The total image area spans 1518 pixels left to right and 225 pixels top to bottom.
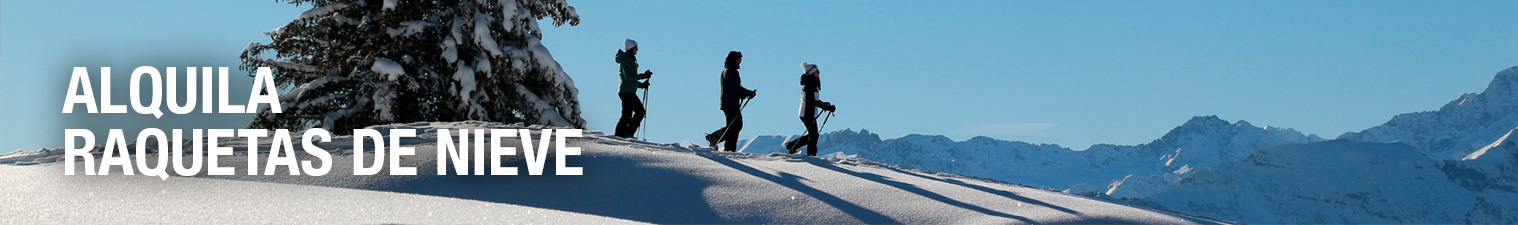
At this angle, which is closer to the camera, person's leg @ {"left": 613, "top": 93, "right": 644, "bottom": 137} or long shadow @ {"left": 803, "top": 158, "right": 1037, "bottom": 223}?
long shadow @ {"left": 803, "top": 158, "right": 1037, "bottom": 223}

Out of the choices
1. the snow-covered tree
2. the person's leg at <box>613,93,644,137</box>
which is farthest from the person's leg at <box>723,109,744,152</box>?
the snow-covered tree

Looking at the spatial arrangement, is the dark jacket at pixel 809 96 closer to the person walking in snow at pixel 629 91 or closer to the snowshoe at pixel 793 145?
the snowshoe at pixel 793 145

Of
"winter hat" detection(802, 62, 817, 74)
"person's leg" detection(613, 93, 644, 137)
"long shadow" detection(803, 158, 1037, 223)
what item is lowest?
"long shadow" detection(803, 158, 1037, 223)

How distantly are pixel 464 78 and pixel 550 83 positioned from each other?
5.88 ft

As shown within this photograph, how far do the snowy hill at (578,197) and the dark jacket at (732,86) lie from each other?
2.42 m

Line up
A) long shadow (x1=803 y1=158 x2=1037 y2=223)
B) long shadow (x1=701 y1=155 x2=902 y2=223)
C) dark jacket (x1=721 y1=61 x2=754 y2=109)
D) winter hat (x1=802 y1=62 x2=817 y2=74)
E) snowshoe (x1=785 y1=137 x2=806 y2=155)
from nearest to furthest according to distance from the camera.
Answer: long shadow (x1=701 y1=155 x2=902 y2=223) → long shadow (x1=803 y1=158 x2=1037 y2=223) → dark jacket (x1=721 y1=61 x2=754 y2=109) → winter hat (x1=802 y1=62 x2=817 y2=74) → snowshoe (x1=785 y1=137 x2=806 y2=155)

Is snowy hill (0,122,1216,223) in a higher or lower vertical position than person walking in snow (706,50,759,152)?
lower

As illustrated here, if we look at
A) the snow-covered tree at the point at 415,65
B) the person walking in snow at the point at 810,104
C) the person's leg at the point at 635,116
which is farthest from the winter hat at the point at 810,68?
the snow-covered tree at the point at 415,65

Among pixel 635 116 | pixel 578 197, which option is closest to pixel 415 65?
pixel 635 116

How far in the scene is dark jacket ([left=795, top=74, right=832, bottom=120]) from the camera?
15016 millimetres

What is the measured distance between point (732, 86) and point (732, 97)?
0.20m

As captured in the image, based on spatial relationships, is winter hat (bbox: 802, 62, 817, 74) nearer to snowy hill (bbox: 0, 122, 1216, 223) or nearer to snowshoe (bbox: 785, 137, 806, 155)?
snowshoe (bbox: 785, 137, 806, 155)

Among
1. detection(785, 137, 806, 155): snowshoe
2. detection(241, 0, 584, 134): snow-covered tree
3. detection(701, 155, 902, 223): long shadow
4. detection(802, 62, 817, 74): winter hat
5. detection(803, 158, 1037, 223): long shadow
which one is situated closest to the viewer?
detection(701, 155, 902, 223): long shadow

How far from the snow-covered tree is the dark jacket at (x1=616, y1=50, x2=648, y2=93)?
4694mm
